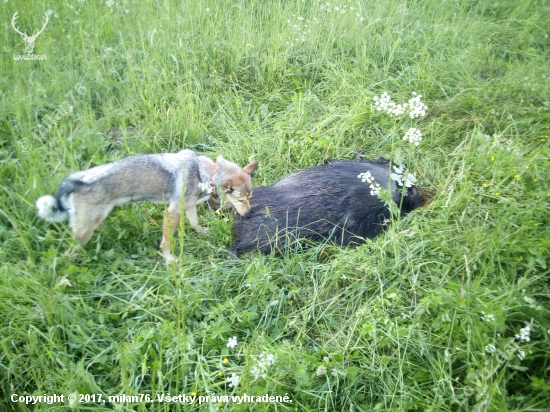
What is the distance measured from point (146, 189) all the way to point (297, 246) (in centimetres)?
123

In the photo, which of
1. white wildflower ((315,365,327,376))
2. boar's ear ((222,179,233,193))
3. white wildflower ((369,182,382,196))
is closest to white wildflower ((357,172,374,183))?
white wildflower ((369,182,382,196))

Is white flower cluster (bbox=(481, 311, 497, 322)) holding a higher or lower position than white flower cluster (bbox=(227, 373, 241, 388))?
higher

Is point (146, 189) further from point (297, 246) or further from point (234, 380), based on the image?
point (234, 380)

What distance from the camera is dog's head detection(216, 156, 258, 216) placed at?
3258mm

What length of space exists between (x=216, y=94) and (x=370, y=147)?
172 centimetres

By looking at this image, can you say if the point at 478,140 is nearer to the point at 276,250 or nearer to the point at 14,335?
the point at 276,250

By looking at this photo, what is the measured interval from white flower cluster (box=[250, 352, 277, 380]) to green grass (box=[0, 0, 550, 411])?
0.06ft

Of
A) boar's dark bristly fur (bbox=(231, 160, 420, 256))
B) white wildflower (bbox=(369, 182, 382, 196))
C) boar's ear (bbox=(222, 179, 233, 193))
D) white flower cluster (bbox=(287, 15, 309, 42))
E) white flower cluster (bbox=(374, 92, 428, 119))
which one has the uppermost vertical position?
white flower cluster (bbox=(287, 15, 309, 42))

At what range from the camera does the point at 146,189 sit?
321 centimetres

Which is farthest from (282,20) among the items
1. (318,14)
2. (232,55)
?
(232,55)

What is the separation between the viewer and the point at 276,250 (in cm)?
313

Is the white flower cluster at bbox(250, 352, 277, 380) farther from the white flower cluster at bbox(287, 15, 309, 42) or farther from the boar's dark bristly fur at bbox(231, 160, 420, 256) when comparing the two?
the white flower cluster at bbox(287, 15, 309, 42)

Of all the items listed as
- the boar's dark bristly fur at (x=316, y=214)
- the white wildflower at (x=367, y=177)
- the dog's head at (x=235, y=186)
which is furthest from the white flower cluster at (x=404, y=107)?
the dog's head at (x=235, y=186)

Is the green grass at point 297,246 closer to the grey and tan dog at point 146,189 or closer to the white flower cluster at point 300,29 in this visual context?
the white flower cluster at point 300,29
